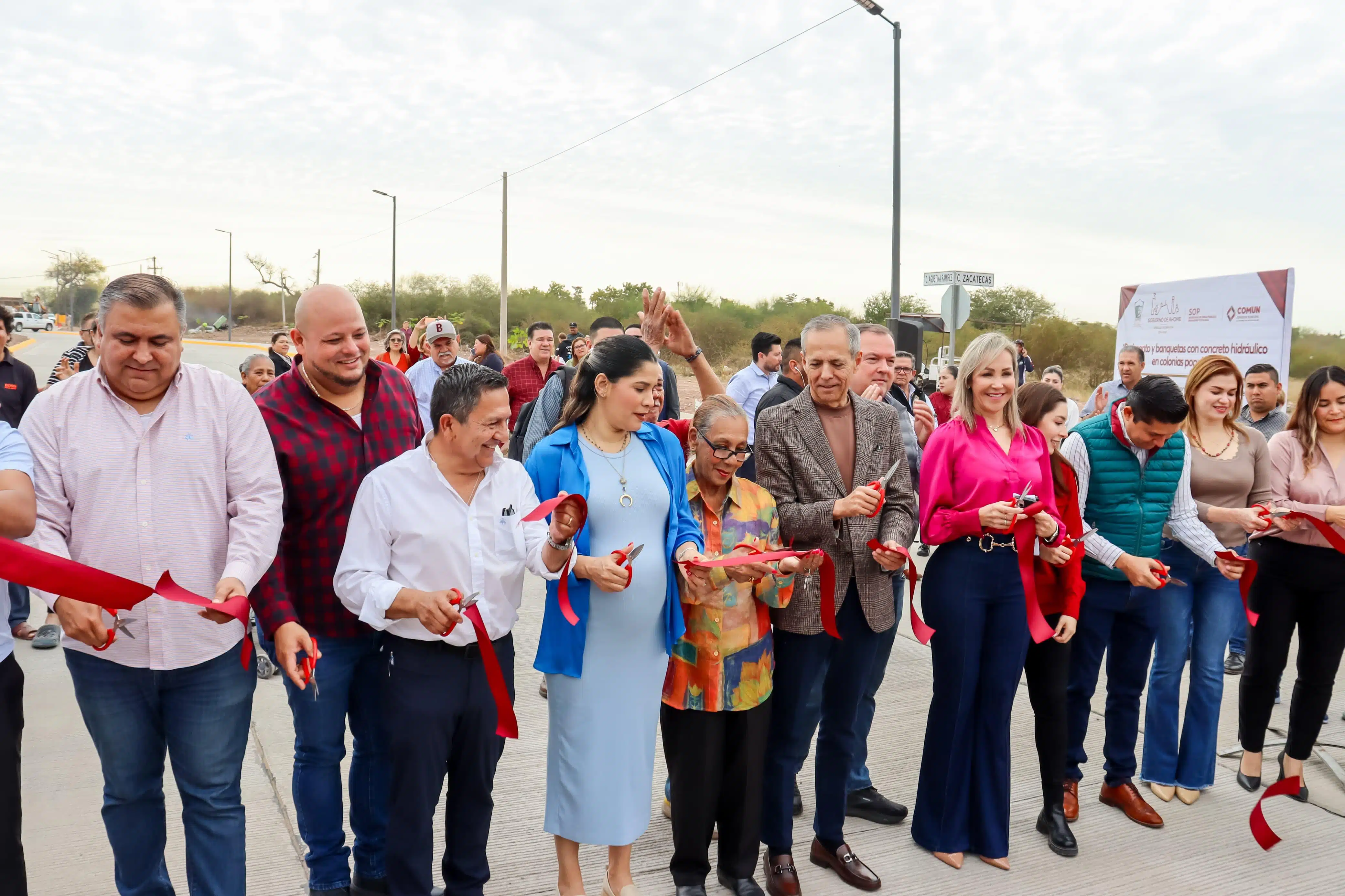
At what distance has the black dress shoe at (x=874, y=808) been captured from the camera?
3.77m

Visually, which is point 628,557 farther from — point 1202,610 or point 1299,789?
point 1299,789

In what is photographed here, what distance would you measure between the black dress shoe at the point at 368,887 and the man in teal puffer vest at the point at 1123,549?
269 cm

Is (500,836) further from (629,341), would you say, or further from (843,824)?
(629,341)

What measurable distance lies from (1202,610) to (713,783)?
2423 mm

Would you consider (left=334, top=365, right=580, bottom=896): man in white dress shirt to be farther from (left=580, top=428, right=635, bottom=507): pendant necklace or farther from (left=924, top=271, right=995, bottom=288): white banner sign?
(left=924, top=271, right=995, bottom=288): white banner sign

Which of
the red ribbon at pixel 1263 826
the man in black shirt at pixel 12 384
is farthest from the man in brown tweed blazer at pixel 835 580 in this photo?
the man in black shirt at pixel 12 384

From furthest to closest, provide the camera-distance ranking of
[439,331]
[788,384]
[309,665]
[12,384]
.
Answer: [439,331] < [12,384] < [788,384] < [309,665]

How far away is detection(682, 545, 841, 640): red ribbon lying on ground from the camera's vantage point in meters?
2.82

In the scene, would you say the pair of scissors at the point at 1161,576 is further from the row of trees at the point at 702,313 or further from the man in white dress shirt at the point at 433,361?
the row of trees at the point at 702,313

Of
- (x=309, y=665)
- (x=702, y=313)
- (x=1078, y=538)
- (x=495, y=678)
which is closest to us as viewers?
(x=309, y=665)

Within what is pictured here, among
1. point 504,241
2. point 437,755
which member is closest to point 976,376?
point 437,755

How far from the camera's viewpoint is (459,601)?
97.3 inches

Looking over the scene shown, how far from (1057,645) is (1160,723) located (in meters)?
0.87

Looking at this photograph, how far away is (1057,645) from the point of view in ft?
11.8
